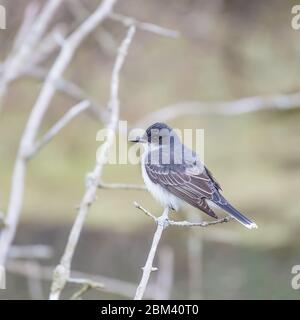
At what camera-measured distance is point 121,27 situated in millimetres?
10148

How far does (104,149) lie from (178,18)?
682 cm

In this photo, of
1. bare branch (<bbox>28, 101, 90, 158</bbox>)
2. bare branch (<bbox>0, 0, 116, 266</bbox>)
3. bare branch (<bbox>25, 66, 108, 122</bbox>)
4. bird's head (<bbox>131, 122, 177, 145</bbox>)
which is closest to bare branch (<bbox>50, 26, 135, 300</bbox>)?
bare branch (<bbox>28, 101, 90, 158</bbox>)

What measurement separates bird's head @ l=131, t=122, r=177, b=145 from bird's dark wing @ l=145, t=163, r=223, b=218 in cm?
19

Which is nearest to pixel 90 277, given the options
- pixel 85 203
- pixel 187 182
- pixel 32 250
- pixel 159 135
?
pixel 32 250

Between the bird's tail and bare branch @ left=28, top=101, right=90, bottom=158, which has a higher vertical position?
bare branch @ left=28, top=101, right=90, bottom=158

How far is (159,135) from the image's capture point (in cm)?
521

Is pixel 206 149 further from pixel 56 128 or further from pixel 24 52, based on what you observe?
pixel 56 128

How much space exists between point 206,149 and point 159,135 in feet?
14.2

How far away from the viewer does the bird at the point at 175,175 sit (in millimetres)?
4785

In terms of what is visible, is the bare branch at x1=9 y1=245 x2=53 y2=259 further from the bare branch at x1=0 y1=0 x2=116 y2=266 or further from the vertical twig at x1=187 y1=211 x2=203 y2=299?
the bare branch at x1=0 y1=0 x2=116 y2=266

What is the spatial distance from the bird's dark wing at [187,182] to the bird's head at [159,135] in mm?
187

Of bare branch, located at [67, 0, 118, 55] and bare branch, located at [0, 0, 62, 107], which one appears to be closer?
bare branch, located at [0, 0, 62, 107]

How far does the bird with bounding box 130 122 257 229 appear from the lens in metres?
4.79
